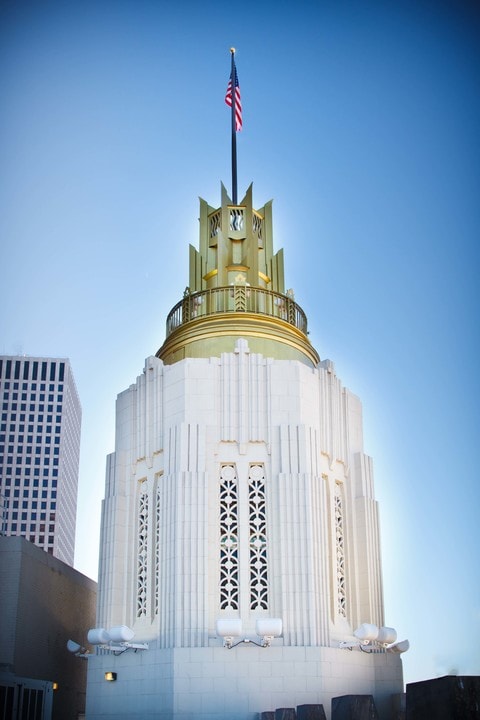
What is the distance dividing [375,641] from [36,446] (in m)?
108

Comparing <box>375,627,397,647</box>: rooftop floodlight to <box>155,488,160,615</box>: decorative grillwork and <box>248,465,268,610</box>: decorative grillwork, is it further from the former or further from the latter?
<box>155,488,160,615</box>: decorative grillwork

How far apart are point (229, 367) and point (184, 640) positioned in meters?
9.10

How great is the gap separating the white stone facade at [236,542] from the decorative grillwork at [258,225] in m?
7.59

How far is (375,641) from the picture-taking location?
28.5 metres

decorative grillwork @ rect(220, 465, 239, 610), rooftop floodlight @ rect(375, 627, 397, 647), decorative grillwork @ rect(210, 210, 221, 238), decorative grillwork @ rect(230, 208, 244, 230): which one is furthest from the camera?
decorative grillwork @ rect(210, 210, 221, 238)

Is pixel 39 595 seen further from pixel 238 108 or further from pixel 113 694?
pixel 238 108

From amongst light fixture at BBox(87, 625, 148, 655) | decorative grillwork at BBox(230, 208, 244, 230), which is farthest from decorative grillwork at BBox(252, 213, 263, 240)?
light fixture at BBox(87, 625, 148, 655)

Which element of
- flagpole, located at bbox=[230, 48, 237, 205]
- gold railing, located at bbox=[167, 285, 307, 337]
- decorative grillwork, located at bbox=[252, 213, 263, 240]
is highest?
flagpole, located at bbox=[230, 48, 237, 205]

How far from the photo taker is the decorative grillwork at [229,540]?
27406mm

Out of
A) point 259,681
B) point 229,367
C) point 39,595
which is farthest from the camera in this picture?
point 39,595

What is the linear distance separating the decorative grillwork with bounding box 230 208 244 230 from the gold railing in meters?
3.89

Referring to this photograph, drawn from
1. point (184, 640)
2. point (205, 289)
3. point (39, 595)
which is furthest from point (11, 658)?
point (205, 289)

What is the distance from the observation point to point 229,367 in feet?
97.6

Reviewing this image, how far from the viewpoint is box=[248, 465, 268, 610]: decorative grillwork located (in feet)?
90.0
